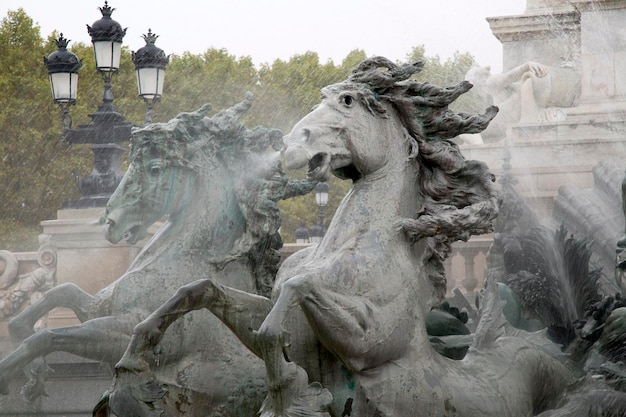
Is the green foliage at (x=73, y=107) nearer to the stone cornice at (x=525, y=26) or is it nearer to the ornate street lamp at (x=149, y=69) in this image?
the ornate street lamp at (x=149, y=69)

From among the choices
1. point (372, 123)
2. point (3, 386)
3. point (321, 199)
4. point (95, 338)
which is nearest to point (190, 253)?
point (95, 338)

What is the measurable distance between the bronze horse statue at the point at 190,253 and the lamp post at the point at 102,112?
26.8ft

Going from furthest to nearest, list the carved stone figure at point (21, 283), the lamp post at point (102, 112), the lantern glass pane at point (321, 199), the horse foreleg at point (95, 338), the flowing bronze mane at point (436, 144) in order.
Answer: the lantern glass pane at point (321, 199) < the lamp post at point (102, 112) < the carved stone figure at point (21, 283) < the horse foreleg at point (95, 338) < the flowing bronze mane at point (436, 144)

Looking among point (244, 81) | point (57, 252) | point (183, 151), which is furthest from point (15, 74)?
point (183, 151)

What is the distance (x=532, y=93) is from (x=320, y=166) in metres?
6.76

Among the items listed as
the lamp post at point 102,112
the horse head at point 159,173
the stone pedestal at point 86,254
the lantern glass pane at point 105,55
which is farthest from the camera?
the lantern glass pane at point 105,55

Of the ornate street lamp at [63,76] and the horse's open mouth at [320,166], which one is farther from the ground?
the ornate street lamp at [63,76]

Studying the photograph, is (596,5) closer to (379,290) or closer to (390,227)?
(390,227)

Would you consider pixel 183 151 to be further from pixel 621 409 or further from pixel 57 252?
pixel 57 252

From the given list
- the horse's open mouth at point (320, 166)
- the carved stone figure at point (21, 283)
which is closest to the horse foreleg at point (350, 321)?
the horse's open mouth at point (320, 166)

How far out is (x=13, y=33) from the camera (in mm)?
36500

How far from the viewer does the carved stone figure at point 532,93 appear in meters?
12.0

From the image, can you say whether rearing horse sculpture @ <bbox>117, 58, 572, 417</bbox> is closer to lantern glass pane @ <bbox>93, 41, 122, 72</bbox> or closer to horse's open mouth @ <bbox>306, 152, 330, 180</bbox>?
horse's open mouth @ <bbox>306, 152, 330, 180</bbox>

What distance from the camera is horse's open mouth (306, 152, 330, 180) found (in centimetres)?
567
